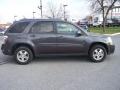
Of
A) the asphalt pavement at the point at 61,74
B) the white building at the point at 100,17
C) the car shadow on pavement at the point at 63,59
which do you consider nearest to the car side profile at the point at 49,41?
the asphalt pavement at the point at 61,74

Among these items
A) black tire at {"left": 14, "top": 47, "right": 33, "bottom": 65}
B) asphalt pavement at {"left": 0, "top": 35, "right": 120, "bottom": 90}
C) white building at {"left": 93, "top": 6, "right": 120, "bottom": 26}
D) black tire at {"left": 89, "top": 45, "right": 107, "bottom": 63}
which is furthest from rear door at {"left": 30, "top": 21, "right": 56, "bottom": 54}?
white building at {"left": 93, "top": 6, "right": 120, "bottom": 26}

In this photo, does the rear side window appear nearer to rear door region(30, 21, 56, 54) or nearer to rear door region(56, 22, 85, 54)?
rear door region(30, 21, 56, 54)

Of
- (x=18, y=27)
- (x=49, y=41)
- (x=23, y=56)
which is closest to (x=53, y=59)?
(x=49, y=41)

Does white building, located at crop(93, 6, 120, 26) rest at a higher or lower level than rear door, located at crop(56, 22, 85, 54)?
higher

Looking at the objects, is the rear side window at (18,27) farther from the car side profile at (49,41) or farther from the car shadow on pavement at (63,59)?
the car shadow on pavement at (63,59)

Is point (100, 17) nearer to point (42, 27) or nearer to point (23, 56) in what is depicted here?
point (42, 27)

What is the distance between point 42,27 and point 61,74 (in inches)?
104

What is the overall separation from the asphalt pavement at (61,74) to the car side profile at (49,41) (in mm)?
390

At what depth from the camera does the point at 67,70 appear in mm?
8602

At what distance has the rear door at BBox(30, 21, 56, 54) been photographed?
32.2ft

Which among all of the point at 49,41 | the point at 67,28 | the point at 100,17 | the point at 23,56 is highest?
the point at 100,17

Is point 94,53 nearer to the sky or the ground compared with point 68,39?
nearer to the ground

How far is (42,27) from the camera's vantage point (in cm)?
1001

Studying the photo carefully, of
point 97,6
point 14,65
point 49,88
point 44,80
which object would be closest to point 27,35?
point 14,65
